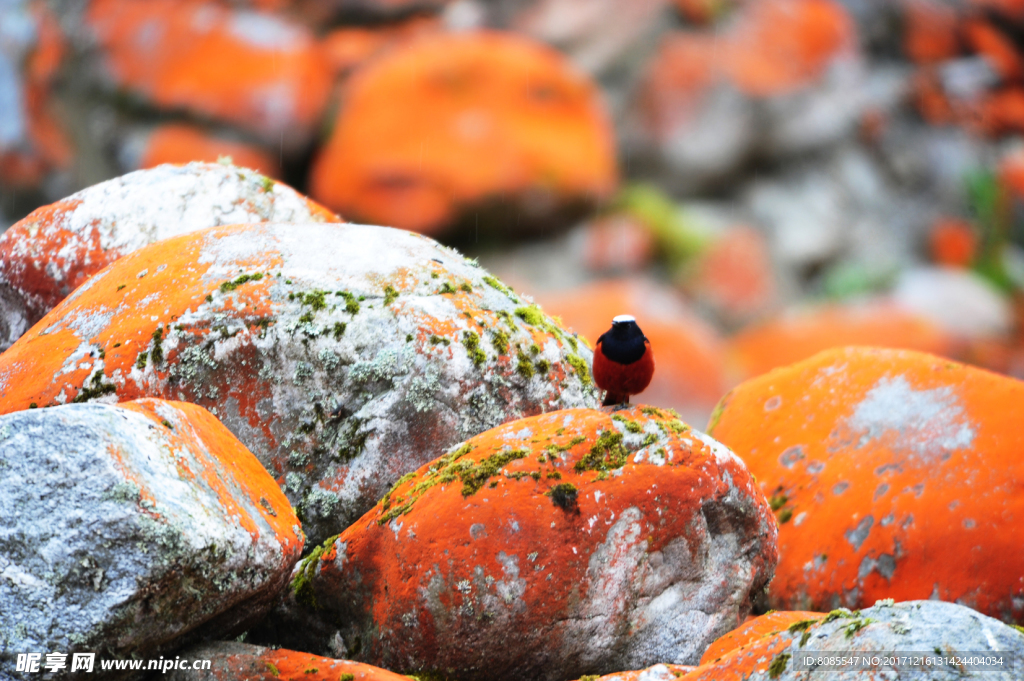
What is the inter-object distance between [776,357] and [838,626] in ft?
57.9

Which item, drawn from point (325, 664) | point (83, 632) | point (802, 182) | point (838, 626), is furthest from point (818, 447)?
point (802, 182)

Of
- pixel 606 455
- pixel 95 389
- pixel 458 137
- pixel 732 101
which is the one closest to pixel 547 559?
pixel 606 455

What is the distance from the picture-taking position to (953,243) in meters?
25.0

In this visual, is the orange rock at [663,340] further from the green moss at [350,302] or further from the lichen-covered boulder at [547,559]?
the lichen-covered boulder at [547,559]

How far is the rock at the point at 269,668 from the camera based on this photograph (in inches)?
167

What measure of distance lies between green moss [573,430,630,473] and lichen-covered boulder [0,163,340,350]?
3577 millimetres

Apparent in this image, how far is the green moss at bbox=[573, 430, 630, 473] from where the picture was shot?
4.84 m

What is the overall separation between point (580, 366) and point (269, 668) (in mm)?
2894

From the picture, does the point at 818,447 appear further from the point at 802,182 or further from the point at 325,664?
the point at 802,182

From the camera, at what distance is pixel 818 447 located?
6.77 metres

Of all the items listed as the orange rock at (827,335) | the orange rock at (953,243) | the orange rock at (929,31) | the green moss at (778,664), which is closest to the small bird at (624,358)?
the green moss at (778,664)

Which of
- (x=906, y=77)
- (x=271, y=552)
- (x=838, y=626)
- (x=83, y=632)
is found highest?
(x=906, y=77)

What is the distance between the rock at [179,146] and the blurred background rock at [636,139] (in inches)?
2.7

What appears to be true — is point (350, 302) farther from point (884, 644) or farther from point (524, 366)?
point (884, 644)
